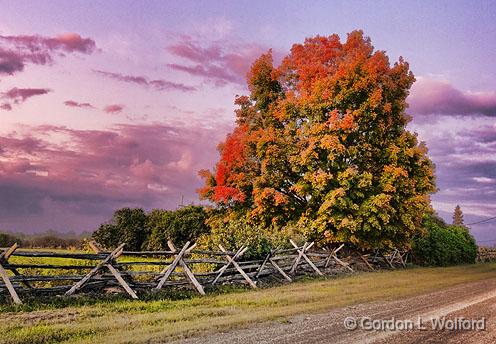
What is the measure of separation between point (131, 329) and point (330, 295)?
7901 mm

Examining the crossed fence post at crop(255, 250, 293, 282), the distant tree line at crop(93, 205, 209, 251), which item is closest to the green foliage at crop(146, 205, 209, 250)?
the distant tree line at crop(93, 205, 209, 251)

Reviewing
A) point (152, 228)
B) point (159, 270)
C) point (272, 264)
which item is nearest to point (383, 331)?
point (159, 270)

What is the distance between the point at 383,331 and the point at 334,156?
15.9 metres

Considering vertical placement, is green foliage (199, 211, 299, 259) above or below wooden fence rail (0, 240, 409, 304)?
above

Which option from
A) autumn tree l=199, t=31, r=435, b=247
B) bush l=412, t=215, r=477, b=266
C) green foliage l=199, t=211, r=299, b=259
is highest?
autumn tree l=199, t=31, r=435, b=247

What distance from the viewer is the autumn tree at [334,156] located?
25.0 meters

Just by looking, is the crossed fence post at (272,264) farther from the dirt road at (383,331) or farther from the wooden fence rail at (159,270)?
the dirt road at (383,331)

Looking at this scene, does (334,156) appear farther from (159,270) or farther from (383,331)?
(383,331)

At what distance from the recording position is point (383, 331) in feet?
30.8

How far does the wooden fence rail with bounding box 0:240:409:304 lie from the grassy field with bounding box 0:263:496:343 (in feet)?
2.74

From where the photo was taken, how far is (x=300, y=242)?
77.8ft

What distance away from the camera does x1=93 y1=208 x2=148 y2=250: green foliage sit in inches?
1430

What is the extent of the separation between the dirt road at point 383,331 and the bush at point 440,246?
2119 centimetres

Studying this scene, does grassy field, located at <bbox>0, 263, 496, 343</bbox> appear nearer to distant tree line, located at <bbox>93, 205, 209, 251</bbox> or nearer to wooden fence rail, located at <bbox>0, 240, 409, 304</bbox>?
wooden fence rail, located at <bbox>0, 240, 409, 304</bbox>
